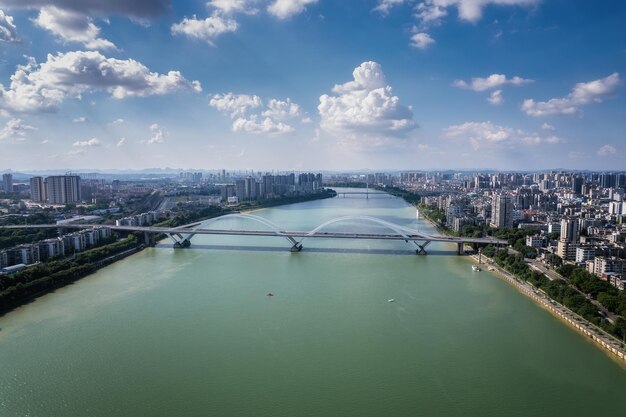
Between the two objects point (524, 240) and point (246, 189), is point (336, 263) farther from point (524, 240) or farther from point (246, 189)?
point (246, 189)

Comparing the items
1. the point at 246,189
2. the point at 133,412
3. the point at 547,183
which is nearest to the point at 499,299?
the point at 133,412

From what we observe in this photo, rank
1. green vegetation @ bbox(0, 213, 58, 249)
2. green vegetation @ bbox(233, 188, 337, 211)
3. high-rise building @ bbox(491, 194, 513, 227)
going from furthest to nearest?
1. green vegetation @ bbox(233, 188, 337, 211)
2. high-rise building @ bbox(491, 194, 513, 227)
3. green vegetation @ bbox(0, 213, 58, 249)

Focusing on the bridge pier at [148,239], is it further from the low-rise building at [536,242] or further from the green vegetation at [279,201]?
the low-rise building at [536,242]

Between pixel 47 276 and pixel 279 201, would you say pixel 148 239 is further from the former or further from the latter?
pixel 279 201

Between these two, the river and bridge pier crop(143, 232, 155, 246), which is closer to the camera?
the river

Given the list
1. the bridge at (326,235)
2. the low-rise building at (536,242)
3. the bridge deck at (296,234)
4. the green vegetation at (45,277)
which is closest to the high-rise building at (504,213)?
the bridge at (326,235)

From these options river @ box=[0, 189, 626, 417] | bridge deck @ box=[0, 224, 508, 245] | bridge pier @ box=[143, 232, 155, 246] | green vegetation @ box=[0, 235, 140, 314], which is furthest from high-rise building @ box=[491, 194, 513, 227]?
green vegetation @ box=[0, 235, 140, 314]

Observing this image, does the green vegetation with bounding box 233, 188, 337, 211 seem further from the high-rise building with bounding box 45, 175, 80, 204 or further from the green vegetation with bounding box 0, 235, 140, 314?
the green vegetation with bounding box 0, 235, 140, 314
